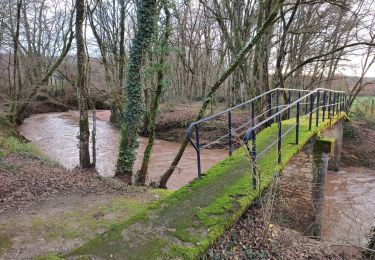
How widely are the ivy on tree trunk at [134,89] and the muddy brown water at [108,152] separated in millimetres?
2072

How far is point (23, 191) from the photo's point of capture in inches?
276

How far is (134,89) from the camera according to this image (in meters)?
8.49

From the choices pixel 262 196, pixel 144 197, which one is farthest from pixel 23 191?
pixel 262 196

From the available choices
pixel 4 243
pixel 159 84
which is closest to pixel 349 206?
pixel 159 84

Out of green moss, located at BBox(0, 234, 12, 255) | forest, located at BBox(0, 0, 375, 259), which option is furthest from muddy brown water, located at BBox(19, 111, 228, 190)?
green moss, located at BBox(0, 234, 12, 255)

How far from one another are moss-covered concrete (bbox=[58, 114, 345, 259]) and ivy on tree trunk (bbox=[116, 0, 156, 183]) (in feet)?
11.3

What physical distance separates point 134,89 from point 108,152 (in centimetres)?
784

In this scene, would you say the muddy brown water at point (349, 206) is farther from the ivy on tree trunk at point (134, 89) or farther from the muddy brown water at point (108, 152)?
the ivy on tree trunk at point (134, 89)

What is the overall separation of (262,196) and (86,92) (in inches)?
255

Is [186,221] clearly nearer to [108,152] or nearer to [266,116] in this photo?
[266,116]

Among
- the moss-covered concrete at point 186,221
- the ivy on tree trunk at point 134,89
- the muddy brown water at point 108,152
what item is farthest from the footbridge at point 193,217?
the muddy brown water at point 108,152

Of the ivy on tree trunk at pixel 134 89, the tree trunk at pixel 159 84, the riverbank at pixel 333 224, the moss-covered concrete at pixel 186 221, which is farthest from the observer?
the tree trunk at pixel 159 84

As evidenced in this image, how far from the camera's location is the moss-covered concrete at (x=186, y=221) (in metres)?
3.60

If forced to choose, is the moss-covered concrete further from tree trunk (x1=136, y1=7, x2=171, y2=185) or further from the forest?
tree trunk (x1=136, y1=7, x2=171, y2=185)
